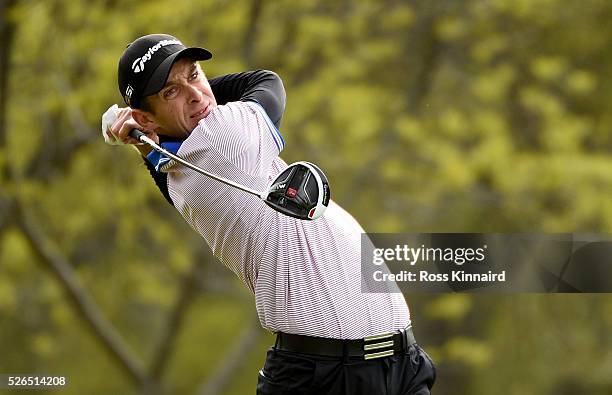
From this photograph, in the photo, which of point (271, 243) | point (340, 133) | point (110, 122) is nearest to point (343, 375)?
point (271, 243)

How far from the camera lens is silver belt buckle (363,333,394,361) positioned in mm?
3590

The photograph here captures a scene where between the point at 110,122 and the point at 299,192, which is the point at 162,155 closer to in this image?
the point at 110,122

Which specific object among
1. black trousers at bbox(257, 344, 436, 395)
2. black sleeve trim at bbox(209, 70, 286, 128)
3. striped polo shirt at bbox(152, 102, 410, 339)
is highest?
black sleeve trim at bbox(209, 70, 286, 128)

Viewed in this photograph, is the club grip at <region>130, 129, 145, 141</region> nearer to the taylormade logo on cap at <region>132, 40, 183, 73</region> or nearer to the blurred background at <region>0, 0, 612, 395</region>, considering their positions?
the taylormade logo on cap at <region>132, 40, 183, 73</region>

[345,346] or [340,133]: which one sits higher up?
[340,133]

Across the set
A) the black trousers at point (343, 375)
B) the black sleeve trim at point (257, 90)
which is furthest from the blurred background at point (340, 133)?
the black trousers at point (343, 375)

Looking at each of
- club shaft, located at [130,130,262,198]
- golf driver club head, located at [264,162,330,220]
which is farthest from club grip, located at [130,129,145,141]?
golf driver club head, located at [264,162,330,220]

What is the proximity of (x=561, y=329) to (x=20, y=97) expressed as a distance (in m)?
6.75

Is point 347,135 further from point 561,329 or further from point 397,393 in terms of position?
point 397,393

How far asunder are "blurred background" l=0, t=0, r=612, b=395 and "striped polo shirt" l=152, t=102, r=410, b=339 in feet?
19.2

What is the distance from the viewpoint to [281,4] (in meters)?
10.2

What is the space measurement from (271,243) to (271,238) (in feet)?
0.06

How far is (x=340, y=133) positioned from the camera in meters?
11.0

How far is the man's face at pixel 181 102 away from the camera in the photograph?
3.65m
